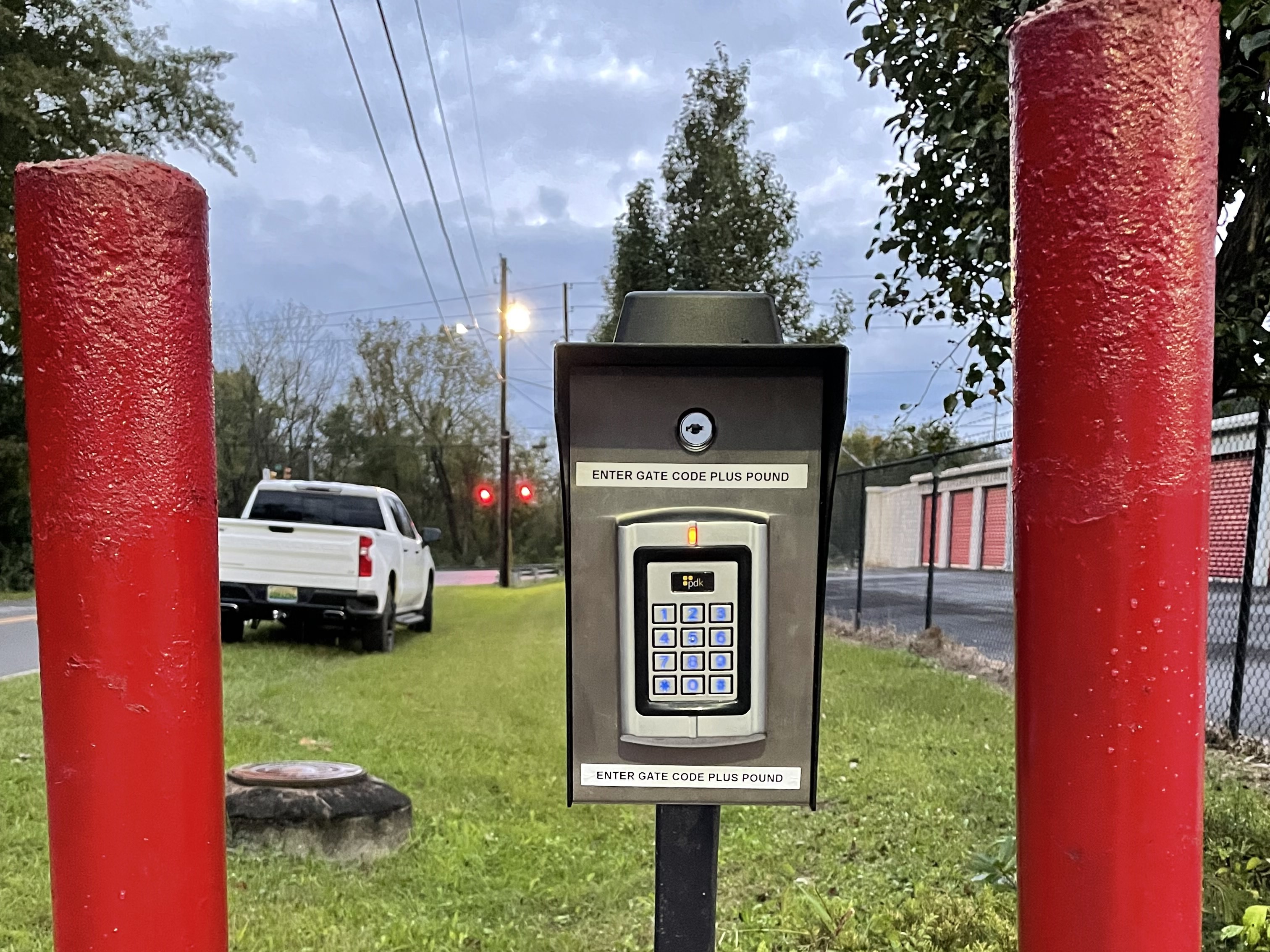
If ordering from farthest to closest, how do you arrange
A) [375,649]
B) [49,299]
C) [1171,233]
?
[375,649]
[49,299]
[1171,233]

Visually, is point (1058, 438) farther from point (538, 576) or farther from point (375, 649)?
point (538, 576)

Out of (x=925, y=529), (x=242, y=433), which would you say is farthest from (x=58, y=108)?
(x=925, y=529)

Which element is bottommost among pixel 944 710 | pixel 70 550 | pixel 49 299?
pixel 944 710

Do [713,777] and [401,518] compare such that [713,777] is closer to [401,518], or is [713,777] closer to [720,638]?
[720,638]

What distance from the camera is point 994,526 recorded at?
1127 cm

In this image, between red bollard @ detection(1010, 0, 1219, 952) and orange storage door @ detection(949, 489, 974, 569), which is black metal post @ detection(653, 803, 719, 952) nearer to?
red bollard @ detection(1010, 0, 1219, 952)

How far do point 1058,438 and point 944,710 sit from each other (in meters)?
5.05

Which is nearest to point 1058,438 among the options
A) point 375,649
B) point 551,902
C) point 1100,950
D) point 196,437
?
point 1100,950

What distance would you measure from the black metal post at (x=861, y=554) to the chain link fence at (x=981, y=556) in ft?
0.07

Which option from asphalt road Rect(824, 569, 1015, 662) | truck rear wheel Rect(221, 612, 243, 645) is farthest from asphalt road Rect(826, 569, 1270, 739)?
truck rear wheel Rect(221, 612, 243, 645)

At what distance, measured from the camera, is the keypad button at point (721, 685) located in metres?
1.54

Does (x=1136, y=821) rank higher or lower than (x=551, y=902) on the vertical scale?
higher

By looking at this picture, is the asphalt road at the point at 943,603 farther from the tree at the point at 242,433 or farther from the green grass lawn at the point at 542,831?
the tree at the point at 242,433

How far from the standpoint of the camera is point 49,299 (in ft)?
3.94
